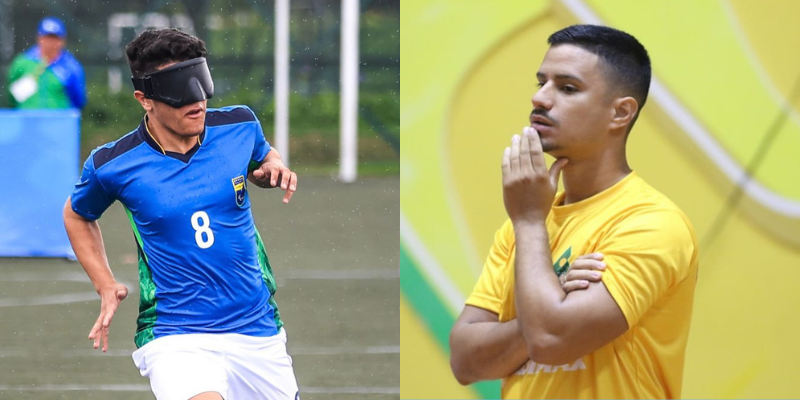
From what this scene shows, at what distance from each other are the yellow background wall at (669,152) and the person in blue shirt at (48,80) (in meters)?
8.09

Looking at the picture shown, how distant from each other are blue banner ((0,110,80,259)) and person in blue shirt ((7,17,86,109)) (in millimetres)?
1135

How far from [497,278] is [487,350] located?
0.19 meters

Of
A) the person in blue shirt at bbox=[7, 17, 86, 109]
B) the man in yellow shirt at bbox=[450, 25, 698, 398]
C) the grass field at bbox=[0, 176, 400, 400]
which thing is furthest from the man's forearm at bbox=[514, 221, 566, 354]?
the person in blue shirt at bbox=[7, 17, 86, 109]

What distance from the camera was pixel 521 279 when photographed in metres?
2.49

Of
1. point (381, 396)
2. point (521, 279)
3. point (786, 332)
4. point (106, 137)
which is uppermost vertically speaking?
point (521, 279)

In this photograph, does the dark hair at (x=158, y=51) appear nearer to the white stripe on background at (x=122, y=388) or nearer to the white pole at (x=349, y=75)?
the white stripe on background at (x=122, y=388)

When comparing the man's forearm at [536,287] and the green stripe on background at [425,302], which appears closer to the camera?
the man's forearm at [536,287]

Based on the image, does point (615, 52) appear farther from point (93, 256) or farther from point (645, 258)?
point (93, 256)

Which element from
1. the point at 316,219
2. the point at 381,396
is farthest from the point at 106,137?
Answer: the point at 381,396

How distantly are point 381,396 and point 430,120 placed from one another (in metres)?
2.42

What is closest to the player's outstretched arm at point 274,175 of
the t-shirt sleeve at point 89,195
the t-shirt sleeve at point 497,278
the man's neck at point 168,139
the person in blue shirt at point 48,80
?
the man's neck at point 168,139

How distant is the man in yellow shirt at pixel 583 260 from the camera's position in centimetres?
251

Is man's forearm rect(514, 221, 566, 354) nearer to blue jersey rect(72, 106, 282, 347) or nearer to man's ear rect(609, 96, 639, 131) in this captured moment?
man's ear rect(609, 96, 639, 131)

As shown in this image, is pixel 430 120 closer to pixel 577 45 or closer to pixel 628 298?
pixel 577 45
